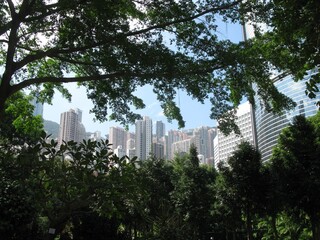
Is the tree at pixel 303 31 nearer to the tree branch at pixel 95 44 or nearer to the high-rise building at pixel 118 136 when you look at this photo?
the tree branch at pixel 95 44

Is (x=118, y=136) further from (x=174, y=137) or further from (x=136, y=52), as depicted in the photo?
(x=136, y=52)

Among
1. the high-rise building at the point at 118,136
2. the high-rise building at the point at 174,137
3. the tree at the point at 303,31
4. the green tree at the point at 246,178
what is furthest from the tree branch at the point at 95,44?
the high-rise building at the point at 174,137

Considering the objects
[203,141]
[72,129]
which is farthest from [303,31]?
[203,141]

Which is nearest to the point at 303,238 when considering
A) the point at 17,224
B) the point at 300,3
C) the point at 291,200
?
the point at 291,200

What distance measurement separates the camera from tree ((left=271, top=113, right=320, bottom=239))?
13.8 meters

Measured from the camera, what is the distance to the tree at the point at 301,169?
13750 millimetres

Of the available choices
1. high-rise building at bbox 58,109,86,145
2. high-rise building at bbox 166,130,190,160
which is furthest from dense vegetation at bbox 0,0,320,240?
high-rise building at bbox 166,130,190,160

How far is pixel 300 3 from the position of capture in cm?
270

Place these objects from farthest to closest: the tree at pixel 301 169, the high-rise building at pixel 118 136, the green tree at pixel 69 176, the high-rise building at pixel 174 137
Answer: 1. the high-rise building at pixel 174 137
2. the high-rise building at pixel 118 136
3. the tree at pixel 301 169
4. the green tree at pixel 69 176

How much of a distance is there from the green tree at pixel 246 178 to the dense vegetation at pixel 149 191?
1.7 inches

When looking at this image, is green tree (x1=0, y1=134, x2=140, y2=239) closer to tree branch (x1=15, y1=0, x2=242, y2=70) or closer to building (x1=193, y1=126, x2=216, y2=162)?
tree branch (x1=15, y1=0, x2=242, y2=70)

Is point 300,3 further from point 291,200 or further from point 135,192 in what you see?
point 291,200

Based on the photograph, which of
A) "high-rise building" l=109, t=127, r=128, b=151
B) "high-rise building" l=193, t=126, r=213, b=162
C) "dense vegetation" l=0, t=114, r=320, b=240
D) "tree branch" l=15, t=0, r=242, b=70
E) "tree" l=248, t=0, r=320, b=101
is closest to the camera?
"tree" l=248, t=0, r=320, b=101

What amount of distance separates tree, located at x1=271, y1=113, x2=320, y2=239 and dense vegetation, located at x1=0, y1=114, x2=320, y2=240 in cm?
4
